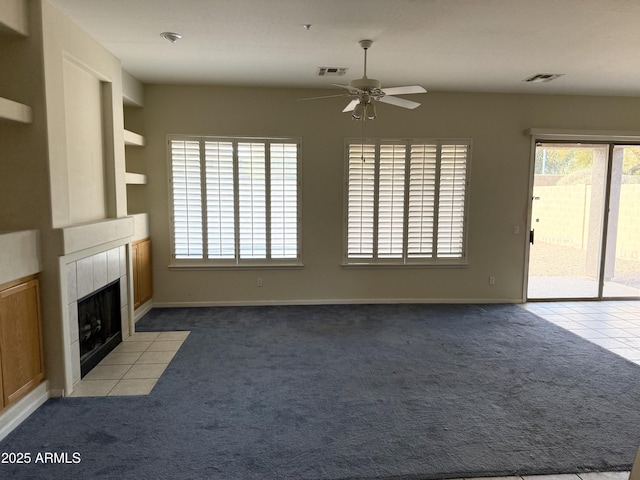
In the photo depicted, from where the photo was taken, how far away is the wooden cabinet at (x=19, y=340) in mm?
2607

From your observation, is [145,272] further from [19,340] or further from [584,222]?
[584,222]

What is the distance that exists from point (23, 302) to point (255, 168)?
321 centimetres

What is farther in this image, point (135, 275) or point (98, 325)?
point (135, 275)

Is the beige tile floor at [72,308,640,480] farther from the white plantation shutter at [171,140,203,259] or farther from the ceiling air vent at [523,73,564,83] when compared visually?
the ceiling air vent at [523,73,564,83]

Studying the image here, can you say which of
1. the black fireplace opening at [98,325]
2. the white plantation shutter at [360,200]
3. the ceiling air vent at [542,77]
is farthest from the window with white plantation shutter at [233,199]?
the ceiling air vent at [542,77]

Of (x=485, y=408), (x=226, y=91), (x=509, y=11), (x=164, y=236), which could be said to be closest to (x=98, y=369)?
(x=164, y=236)

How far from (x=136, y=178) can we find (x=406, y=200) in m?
3.53

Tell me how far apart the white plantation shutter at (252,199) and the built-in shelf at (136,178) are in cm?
122

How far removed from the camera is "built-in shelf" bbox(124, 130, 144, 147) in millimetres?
4683

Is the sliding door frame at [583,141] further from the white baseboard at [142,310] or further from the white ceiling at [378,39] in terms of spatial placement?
the white baseboard at [142,310]

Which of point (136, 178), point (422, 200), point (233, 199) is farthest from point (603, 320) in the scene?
point (136, 178)

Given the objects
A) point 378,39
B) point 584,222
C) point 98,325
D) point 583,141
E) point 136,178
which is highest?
point 378,39

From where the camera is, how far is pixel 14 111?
106 inches

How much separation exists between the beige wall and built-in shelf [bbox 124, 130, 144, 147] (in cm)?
21
